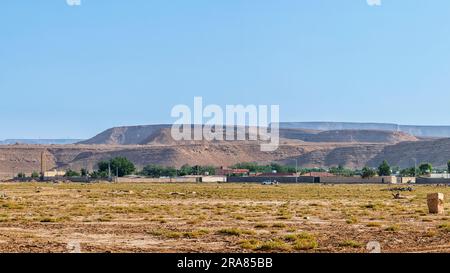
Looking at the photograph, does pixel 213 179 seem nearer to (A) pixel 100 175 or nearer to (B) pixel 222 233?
(A) pixel 100 175

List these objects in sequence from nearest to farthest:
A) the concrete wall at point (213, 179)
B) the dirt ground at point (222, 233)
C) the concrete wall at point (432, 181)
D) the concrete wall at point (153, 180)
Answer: the dirt ground at point (222, 233)
the concrete wall at point (432, 181)
the concrete wall at point (153, 180)
the concrete wall at point (213, 179)

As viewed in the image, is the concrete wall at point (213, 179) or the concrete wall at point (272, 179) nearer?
the concrete wall at point (272, 179)

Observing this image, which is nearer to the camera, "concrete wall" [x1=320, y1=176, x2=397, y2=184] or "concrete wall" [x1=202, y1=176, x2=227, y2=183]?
"concrete wall" [x1=320, y1=176, x2=397, y2=184]

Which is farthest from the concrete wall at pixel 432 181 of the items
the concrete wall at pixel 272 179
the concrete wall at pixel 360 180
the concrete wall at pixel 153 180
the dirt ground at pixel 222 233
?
the dirt ground at pixel 222 233

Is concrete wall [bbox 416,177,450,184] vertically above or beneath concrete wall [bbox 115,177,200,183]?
above

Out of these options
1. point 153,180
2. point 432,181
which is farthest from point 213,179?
point 432,181

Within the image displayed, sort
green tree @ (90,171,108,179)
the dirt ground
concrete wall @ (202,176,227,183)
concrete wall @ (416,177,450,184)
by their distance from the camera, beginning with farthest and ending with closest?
green tree @ (90,171,108,179), concrete wall @ (202,176,227,183), concrete wall @ (416,177,450,184), the dirt ground

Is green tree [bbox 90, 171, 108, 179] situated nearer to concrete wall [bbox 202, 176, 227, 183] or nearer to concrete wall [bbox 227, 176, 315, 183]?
concrete wall [bbox 202, 176, 227, 183]

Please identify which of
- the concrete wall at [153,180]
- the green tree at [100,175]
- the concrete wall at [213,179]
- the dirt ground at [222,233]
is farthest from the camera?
the green tree at [100,175]

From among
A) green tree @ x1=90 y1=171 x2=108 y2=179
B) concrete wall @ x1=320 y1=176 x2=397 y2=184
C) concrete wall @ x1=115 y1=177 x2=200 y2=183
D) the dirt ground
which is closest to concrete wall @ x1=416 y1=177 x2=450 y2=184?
concrete wall @ x1=320 y1=176 x2=397 y2=184

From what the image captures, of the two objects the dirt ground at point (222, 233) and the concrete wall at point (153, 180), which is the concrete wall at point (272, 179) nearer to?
the concrete wall at point (153, 180)
